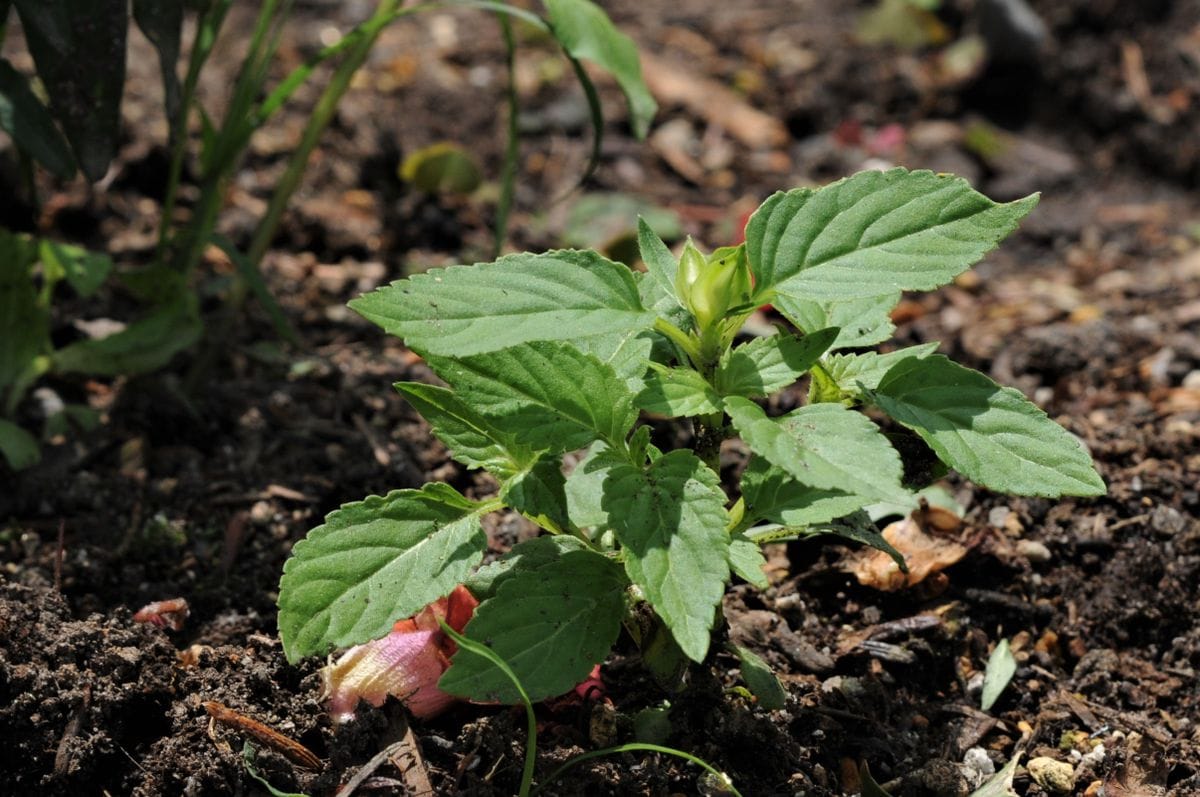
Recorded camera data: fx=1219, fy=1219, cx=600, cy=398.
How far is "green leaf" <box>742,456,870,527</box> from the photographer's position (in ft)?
5.26

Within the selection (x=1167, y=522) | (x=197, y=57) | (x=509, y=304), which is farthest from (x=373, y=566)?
(x=1167, y=522)

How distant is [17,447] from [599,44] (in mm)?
1334

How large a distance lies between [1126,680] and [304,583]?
4.46ft

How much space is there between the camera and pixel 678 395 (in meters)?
1.54

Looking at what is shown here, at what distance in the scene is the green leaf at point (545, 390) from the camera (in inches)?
62.0

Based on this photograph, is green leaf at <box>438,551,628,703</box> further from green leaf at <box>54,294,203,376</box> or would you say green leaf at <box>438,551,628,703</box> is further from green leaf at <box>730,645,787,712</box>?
green leaf at <box>54,294,203,376</box>

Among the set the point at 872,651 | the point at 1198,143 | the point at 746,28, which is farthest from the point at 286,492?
the point at 1198,143

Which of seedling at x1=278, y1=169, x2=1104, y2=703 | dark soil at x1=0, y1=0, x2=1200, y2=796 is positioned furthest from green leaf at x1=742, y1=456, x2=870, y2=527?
dark soil at x1=0, y1=0, x2=1200, y2=796

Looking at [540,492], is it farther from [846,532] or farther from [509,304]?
[846,532]

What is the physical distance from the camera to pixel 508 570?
175 cm

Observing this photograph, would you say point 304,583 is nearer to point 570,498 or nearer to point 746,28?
point 570,498

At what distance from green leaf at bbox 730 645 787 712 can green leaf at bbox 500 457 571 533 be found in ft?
1.12

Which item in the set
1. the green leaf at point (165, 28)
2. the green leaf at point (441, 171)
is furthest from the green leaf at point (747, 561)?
the green leaf at point (441, 171)

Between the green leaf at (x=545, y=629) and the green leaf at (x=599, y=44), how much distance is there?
989 millimetres
